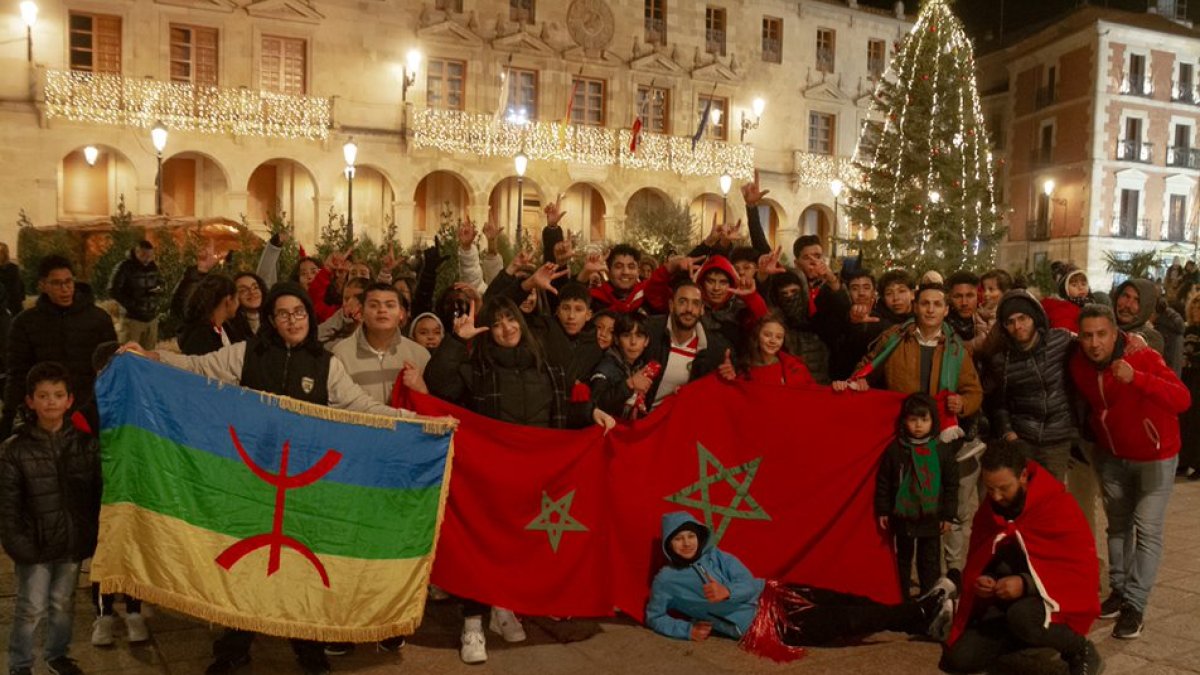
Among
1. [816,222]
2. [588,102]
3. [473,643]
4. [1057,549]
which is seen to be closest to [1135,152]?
[816,222]

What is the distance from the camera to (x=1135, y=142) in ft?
142

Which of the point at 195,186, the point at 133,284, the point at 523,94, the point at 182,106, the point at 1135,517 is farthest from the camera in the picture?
the point at 523,94

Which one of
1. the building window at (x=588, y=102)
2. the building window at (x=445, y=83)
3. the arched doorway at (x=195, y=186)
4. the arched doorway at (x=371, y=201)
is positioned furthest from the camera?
the building window at (x=588, y=102)

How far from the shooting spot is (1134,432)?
5.79 m

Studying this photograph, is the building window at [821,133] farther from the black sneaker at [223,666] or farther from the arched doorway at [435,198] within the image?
the black sneaker at [223,666]

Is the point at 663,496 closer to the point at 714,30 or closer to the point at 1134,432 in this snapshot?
the point at 1134,432

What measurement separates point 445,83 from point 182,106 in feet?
26.2

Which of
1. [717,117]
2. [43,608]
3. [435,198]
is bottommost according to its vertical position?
[43,608]

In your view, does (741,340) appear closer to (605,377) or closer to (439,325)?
(605,377)

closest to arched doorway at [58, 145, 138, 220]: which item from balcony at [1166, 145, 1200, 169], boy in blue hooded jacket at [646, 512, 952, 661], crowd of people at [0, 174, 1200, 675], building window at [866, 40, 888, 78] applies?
crowd of people at [0, 174, 1200, 675]

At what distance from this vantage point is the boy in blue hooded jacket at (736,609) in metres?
5.48

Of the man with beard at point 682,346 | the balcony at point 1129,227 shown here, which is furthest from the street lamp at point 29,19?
the balcony at point 1129,227

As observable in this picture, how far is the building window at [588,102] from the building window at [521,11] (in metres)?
2.54

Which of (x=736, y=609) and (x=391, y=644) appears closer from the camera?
(x=391, y=644)
